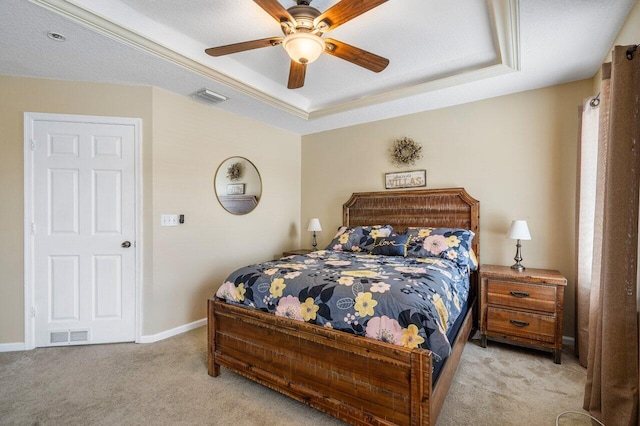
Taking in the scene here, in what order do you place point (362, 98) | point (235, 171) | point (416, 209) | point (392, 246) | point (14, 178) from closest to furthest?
point (14, 178)
point (392, 246)
point (362, 98)
point (416, 209)
point (235, 171)

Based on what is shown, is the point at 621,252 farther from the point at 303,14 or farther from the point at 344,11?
the point at 303,14

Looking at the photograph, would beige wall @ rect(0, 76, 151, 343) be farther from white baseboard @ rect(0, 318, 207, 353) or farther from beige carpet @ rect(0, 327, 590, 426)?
beige carpet @ rect(0, 327, 590, 426)

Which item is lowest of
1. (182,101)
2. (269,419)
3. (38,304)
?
(269,419)

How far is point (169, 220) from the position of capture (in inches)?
126

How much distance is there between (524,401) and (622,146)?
169 cm

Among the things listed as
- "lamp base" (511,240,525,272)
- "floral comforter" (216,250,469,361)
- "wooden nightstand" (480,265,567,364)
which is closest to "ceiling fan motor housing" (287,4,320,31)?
"floral comforter" (216,250,469,361)

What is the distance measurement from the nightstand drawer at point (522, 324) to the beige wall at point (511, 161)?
636mm

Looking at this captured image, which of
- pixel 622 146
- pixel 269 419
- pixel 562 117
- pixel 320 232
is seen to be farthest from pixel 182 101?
pixel 562 117

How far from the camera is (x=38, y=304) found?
2.87 m

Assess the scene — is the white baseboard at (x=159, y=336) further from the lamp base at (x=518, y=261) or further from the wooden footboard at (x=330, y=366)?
the lamp base at (x=518, y=261)

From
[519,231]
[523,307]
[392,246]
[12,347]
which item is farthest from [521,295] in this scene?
[12,347]

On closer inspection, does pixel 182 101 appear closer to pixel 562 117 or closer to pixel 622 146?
pixel 622 146

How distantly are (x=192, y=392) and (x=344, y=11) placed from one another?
2725 millimetres

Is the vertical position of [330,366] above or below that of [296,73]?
below
